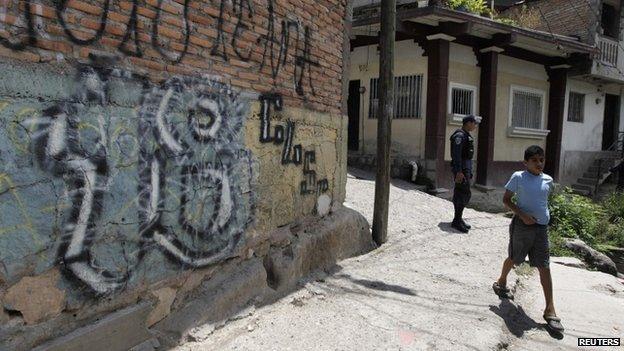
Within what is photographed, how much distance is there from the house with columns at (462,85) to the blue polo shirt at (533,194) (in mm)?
5975

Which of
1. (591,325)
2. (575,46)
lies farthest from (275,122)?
(575,46)

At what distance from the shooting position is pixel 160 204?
3.06 meters

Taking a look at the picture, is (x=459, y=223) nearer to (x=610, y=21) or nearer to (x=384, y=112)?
(x=384, y=112)

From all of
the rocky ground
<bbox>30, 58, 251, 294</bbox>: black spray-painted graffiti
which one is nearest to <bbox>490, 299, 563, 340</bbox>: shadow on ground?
the rocky ground

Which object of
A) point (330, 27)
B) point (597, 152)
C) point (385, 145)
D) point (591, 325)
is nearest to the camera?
point (591, 325)

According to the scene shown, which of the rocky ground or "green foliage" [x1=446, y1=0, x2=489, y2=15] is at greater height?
"green foliage" [x1=446, y1=0, x2=489, y2=15]

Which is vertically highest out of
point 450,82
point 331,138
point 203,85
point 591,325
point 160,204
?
point 450,82

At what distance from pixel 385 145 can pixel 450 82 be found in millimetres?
5546

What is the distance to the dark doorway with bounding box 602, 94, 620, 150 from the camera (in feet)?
54.0

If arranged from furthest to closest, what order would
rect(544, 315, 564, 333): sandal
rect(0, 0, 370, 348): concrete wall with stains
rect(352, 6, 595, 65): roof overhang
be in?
rect(352, 6, 595, 65): roof overhang, rect(544, 315, 564, 333): sandal, rect(0, 0, 370, 348): concrete wall with stains

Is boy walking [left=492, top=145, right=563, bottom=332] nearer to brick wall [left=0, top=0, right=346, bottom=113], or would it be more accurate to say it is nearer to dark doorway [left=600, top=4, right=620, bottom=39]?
brick wall [left=0, top=0, right=346, bottom=113]

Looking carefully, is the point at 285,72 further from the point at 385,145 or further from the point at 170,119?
the point at 385,145

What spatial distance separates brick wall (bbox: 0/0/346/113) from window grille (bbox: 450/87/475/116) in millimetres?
6298

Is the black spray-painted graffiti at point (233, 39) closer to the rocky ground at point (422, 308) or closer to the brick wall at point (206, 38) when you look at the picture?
the brick wall at point (206, 38)
